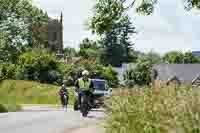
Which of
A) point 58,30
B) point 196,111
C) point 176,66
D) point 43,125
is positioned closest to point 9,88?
point 176,66

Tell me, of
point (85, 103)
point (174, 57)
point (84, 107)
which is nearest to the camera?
point (85, 103)

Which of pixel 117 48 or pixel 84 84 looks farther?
pixel 117 48

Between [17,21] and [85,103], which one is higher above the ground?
[17,21]

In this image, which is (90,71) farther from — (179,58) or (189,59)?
(179,58)

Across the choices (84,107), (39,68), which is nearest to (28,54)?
(39,68)

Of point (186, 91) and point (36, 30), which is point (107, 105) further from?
point (36, 30)

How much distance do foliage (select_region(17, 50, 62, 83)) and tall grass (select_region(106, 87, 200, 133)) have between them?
212 feet

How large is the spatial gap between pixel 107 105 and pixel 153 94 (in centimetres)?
186

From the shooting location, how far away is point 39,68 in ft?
260

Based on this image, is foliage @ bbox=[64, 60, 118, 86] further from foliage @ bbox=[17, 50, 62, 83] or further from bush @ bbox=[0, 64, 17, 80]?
bush @ bbox=[0, 64, 17, 80]

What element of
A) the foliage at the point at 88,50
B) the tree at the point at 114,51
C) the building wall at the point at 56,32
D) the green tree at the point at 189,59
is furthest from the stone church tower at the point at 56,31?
the green tree at the point at 189,59

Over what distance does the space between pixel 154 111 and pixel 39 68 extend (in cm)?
6810

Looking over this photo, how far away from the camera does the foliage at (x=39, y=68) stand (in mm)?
78812

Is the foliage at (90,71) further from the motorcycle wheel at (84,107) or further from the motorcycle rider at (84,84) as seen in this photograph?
the motorcycle rider at (84,84)
